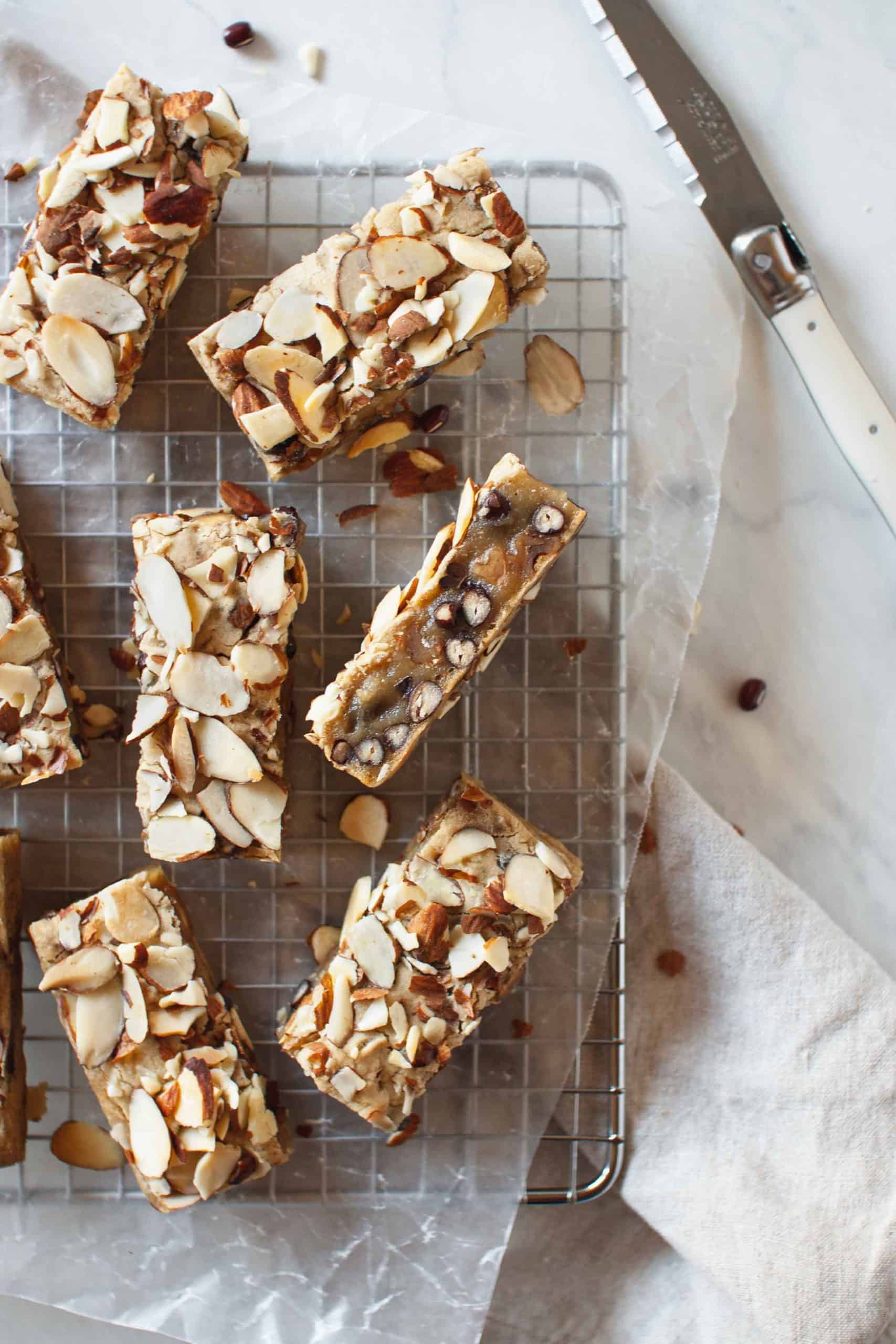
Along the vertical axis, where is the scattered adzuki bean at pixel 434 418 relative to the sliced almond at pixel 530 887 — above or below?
above

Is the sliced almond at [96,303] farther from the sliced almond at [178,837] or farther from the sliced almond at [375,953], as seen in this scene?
the sliced almond at [375,953]

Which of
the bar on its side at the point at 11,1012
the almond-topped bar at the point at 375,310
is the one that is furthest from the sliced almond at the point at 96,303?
the bar on its side at the point at 11,1012

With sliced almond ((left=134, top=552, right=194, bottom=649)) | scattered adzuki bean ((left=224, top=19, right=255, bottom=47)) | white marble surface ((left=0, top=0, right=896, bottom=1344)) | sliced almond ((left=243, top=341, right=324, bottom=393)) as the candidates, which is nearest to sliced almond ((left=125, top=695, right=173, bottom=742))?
sliced almond ((left=134, top=552, right=194, bottom=649))

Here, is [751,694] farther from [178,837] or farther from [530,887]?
[178,837]

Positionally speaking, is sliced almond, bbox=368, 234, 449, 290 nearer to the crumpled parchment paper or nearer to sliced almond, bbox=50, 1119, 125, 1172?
the crumpled parchment paper

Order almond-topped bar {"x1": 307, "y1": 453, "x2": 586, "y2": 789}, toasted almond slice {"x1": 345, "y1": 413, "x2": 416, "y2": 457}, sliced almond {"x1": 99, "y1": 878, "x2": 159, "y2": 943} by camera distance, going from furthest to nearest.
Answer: toasted almond slice {"x1": 345, "y1": 413, "x2": 416, "y2": 457}, sliced almond {"x1": 99, "y1": 878, "x2": 159, "y2": 943}, almond-topped bar {"x1": 307, "y1": 453, "x2": 586, "y2": 789}

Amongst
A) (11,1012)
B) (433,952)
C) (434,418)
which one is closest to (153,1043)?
(11,1012)

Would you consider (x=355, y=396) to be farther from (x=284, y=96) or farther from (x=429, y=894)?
(x=429, y=894)
